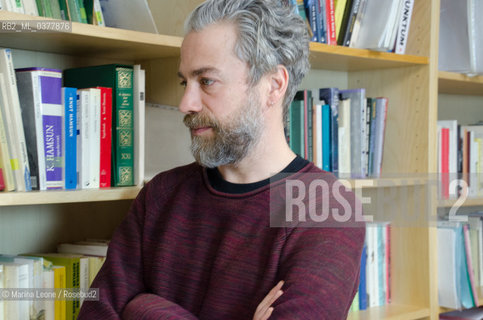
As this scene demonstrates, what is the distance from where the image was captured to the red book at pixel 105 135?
4.49 ft

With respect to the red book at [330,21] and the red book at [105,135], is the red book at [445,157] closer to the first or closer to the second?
the red book at [330,21]

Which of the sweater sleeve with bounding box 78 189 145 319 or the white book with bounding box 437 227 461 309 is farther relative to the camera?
the white book with bounding box 437 227 461 309

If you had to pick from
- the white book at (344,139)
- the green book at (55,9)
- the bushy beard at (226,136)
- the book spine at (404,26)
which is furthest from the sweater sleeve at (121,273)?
the book spine at (404,26)

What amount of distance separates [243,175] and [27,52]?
631 millimetres

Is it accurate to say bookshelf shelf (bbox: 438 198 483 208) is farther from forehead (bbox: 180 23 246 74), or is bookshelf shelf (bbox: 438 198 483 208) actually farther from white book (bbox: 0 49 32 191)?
white book (bbox: 0 49 32 191)

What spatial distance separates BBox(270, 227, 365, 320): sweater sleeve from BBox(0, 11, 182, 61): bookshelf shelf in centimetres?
53

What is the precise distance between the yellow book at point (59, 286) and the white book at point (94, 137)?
0.20m

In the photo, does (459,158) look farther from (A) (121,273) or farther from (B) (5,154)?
(B) (5,154)

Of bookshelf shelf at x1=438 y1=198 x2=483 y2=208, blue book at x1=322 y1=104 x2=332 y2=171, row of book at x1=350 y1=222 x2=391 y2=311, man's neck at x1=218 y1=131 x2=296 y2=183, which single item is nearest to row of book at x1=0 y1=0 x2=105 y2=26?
man's neck at x1=218 y1=131 x2=296 y2=183

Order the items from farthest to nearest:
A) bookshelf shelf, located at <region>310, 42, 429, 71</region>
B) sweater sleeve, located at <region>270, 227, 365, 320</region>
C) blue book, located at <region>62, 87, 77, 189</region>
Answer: bookshelf shelf, located at <region>310, 42, 429, 71</region>
blue book, located at <region>62, 87, 77, 189</region>
sweater sleeve, located at <region>270, 227, 365, 320</region>

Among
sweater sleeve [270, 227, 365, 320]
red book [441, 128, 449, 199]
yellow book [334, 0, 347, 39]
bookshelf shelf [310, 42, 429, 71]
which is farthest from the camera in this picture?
red book [441, 128, 449, 199]

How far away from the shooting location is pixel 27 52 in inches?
59.4

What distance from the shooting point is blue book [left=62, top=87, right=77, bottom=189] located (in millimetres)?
1304

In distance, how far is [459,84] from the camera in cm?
222
